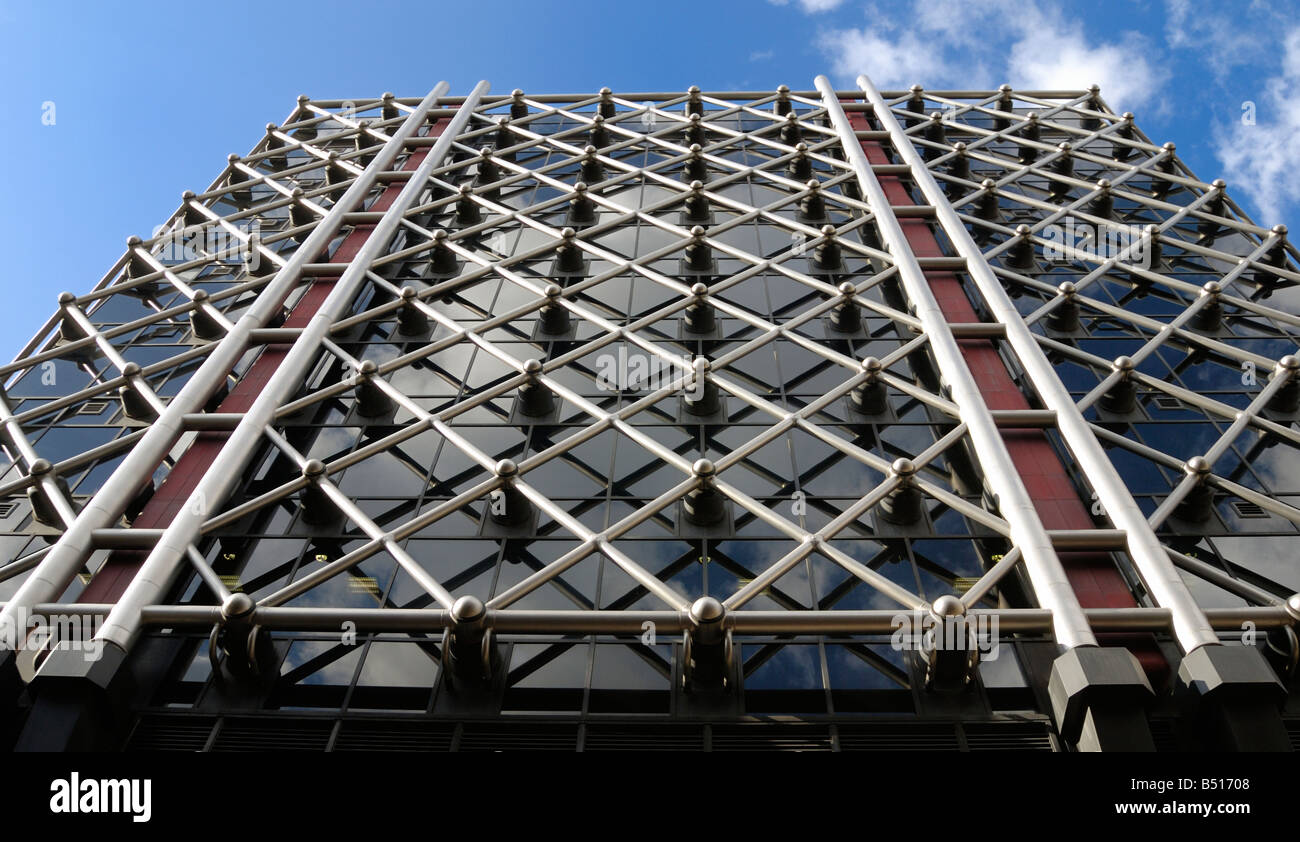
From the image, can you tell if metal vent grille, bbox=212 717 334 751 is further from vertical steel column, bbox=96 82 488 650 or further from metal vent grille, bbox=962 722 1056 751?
metal vent grille, bbox=962 722 1056 751

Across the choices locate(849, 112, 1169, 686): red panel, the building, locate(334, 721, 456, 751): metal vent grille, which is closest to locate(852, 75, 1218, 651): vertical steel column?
the building

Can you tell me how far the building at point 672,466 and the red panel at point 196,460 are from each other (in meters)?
0.08

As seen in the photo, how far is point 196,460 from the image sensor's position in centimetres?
1902

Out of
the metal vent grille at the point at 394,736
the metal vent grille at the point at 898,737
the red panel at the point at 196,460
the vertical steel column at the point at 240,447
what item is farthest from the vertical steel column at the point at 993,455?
the red panel at the point at 196,460

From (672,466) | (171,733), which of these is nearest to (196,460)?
(171,733)

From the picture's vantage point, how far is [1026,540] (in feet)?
51.8

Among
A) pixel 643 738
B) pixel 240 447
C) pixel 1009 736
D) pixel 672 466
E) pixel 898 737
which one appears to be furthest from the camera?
pixel 672 466

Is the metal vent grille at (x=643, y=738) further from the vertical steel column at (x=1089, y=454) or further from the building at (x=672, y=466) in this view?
the vertical steel column at (x=1089, y=454)

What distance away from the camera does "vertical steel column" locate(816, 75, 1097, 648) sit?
568 inches

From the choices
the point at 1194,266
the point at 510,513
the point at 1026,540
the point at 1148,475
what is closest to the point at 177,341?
the point at 510,513

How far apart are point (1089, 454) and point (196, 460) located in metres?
16.7

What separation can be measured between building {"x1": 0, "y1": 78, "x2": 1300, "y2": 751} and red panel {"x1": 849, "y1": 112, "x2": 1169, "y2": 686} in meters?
0.07

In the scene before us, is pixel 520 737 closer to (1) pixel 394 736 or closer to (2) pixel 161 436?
(1) pixel 394 736
